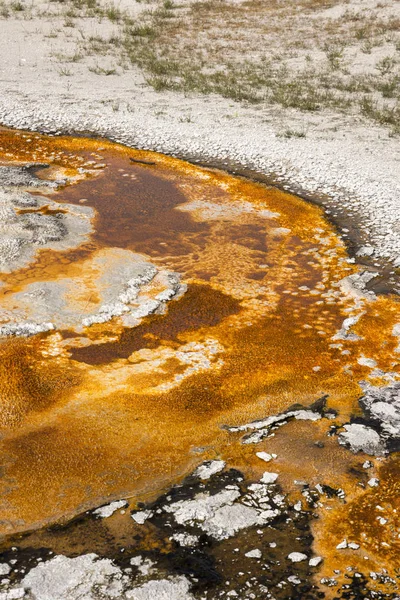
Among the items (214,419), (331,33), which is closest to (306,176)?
(214,419)

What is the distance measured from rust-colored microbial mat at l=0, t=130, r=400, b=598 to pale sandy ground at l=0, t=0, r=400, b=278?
0.56 m

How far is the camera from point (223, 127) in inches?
362

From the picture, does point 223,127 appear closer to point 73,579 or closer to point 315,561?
point 315,561

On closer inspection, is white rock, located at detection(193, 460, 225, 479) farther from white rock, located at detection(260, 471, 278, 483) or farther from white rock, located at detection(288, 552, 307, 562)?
white rock, located at detection(288, 552, 307, 562)

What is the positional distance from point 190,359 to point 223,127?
5065 mm

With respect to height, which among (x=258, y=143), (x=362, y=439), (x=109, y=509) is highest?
(x=258, y=143)

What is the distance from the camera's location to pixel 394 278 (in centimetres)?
616

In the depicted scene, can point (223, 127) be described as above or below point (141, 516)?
above

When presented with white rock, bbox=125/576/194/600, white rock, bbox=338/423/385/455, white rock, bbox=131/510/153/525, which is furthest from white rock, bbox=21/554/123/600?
white rock, bbox=338/423/385/455

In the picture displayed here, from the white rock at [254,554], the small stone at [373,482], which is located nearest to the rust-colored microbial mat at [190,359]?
the small stone at [373,482]

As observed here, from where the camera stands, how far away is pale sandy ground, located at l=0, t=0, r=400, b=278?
756 cm

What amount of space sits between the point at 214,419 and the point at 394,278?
8.61ft

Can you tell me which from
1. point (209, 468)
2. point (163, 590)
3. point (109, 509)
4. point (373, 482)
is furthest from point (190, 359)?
point (163, 590)

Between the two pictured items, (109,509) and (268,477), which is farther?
(268,477)
